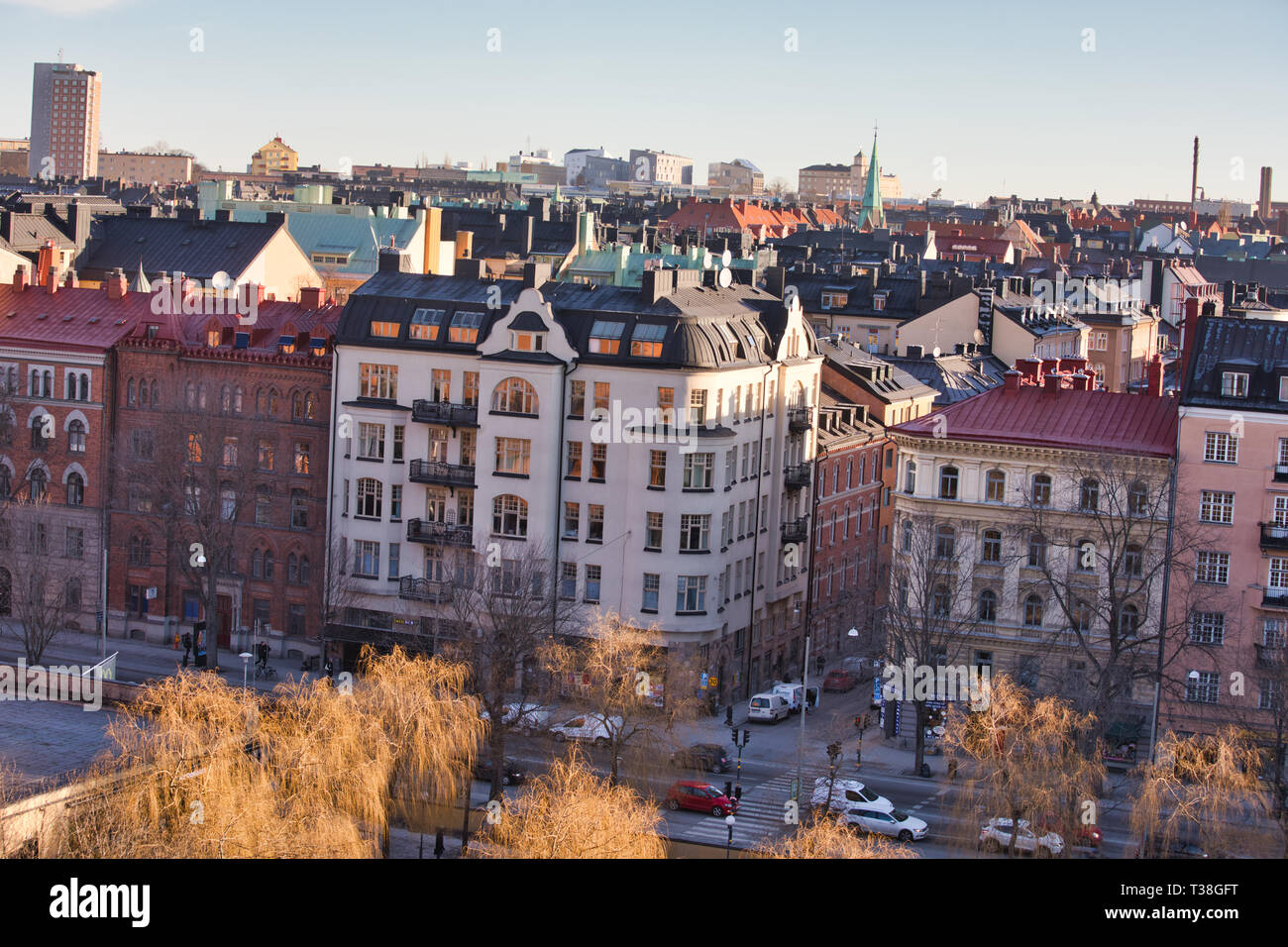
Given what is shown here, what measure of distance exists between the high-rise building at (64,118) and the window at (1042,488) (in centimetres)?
8626

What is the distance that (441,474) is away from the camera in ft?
234

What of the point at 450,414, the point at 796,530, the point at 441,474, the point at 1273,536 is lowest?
the point at 796,530

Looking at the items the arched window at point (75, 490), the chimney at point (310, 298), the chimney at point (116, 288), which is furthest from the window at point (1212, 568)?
the chimney at point (116, 288)

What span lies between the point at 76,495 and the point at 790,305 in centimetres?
3137

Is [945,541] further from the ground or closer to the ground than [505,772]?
further from the ground

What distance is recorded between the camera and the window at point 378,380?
72.1 metres

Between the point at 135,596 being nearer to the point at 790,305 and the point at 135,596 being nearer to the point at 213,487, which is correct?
the point at 213,487

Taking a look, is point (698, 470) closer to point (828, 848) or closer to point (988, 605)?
point (988, 605)

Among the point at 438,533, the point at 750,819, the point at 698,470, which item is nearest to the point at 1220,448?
the point at 698,470

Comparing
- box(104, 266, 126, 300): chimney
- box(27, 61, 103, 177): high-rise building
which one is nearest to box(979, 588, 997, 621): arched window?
box(104, 266, 126, 300): chimney

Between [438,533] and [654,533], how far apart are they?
8.80 m

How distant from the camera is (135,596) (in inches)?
3063

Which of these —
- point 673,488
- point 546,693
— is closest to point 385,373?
point 673,488

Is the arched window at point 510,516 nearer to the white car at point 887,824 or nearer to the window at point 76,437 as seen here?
the window at point 76,437
